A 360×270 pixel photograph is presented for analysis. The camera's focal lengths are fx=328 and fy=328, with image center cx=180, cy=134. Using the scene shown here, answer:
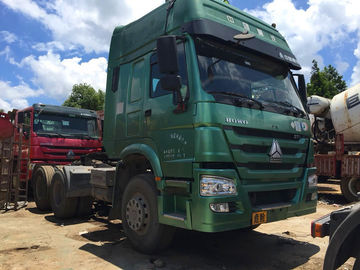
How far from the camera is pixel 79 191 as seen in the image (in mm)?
6145

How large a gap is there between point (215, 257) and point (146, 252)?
92 cm

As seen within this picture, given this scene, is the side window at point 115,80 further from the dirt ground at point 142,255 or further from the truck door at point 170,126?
the dirt ground at point 142,255

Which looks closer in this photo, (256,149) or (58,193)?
(256,149)

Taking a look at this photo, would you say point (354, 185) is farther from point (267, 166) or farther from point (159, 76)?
point (159, 76)

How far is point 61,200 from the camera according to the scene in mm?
6539

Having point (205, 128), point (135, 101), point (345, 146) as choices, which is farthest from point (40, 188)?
point (345, 146)

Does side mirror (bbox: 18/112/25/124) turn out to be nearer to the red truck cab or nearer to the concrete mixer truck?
the red truck cab

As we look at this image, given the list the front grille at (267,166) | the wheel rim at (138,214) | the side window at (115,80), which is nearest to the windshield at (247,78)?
the front grille at (267,166)

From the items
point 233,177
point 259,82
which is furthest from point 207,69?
point 233,177

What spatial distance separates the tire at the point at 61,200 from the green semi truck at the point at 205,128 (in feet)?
5.06

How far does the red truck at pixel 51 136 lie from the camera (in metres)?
8.18

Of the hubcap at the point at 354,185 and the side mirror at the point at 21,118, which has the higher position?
the side mirror at the point at 21,118

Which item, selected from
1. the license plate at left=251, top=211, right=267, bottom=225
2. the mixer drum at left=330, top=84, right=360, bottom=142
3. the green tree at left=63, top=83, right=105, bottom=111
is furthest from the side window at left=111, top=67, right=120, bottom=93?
the green tree at left=63, top=83, right=105, bottom=111

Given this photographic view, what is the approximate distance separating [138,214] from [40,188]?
4.08 m
